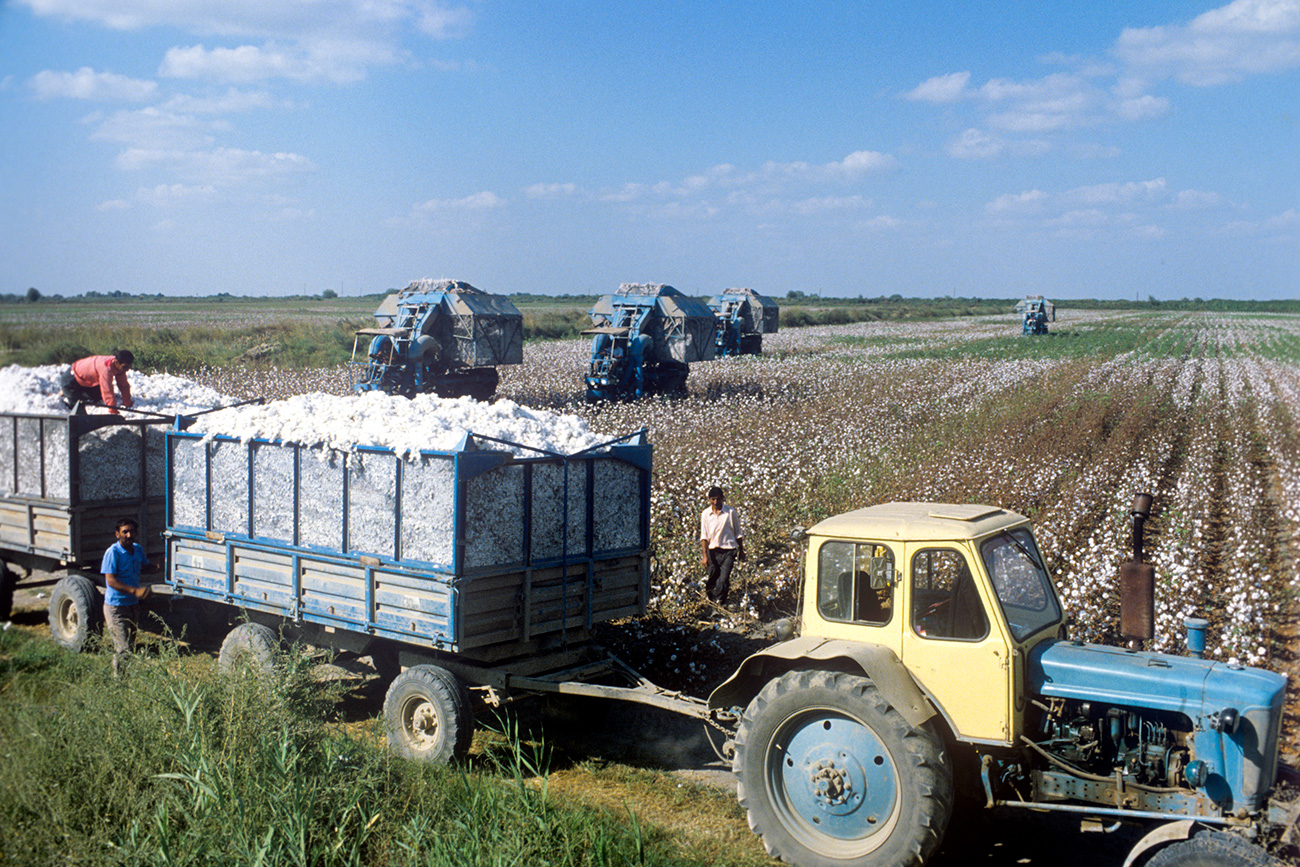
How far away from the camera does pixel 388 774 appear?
6.04 metres

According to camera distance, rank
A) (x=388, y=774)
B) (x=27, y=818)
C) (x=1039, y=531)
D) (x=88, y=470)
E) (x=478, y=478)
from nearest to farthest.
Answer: (x=27, y=818) → (x=388, y=774) → (x=478, y=478) → (x=88, y=470) → (x=1039, y=531)

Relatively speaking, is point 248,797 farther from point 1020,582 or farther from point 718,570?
point 718,570

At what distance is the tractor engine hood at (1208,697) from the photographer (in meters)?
4.78

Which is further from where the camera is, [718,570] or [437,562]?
[718,570]

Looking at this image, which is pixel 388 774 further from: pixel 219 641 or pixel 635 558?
pixel 219 641

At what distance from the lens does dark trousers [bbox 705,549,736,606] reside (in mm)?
10281

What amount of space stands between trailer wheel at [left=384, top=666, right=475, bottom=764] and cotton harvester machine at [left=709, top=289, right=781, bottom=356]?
1177 inches

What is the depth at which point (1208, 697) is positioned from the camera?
16.2 feet

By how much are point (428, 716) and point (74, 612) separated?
4983mm

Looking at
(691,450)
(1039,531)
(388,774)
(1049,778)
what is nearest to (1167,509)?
(1039,531)

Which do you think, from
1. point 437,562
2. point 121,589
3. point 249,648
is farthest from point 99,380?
point 437,562

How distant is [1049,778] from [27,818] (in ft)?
18.7

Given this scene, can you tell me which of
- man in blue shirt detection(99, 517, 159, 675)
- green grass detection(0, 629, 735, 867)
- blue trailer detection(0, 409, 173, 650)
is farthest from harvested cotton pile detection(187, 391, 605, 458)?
green grass detection(0, 629, 735, 867)

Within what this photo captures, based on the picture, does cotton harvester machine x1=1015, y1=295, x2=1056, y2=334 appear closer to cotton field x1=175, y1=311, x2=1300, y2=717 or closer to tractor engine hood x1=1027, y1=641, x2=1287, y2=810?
cotton field x1=175, y1=311, x2=1300, y2=717
